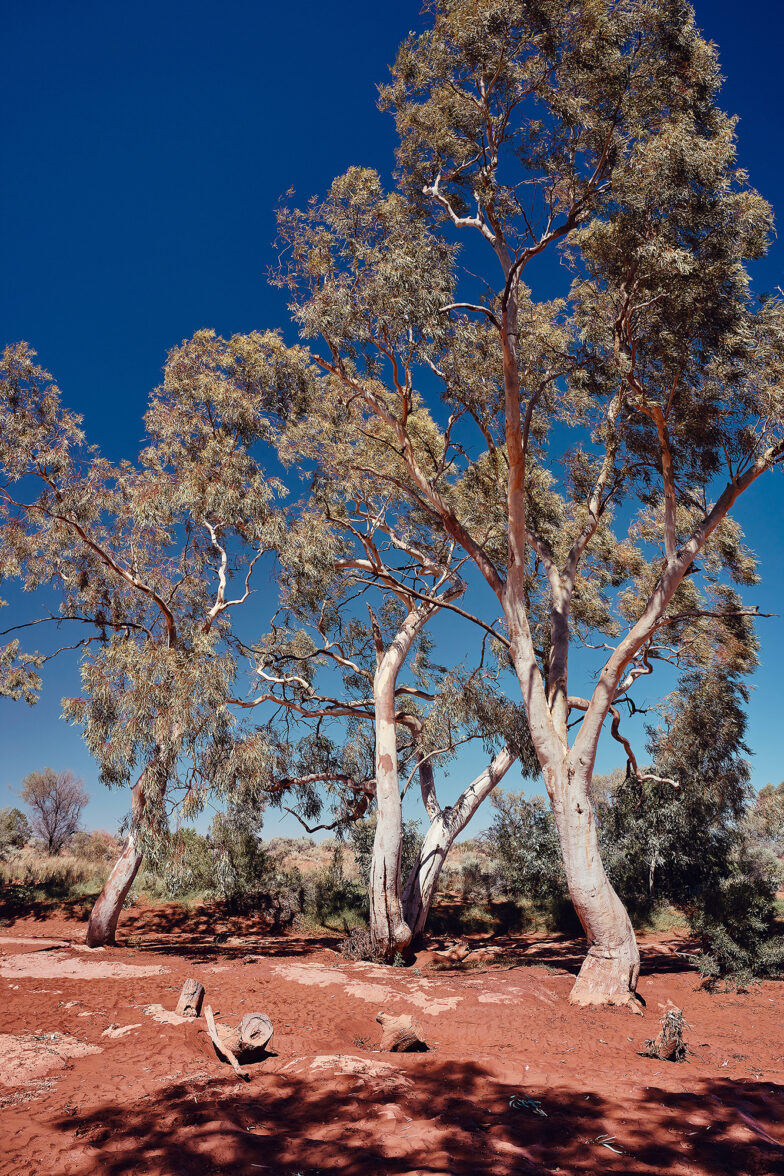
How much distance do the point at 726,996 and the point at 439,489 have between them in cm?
801

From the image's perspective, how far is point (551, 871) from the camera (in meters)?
14.3

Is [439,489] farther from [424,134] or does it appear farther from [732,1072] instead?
[732,1072]

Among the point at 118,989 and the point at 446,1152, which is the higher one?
the point at 446,1152

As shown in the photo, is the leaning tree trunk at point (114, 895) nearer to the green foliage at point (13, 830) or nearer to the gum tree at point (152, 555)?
the gum tree at point (152, 555)

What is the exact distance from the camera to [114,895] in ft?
32.2

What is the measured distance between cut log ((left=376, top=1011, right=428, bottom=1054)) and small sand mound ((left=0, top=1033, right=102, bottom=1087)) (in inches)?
81.3

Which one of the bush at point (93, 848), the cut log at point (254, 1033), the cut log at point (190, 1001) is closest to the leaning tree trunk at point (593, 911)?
the cut log at point (254, 1033)

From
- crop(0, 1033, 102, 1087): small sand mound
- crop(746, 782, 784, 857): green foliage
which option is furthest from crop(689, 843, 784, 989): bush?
crop(746, 782, 784, 857): green foliage

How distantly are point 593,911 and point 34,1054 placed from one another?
543 cm

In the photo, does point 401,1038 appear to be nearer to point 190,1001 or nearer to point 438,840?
point 190,1001

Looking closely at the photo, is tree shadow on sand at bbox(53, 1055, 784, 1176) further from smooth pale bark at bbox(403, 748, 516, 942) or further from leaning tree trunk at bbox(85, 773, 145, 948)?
smooth pale bark at bbox(403, 748, 516, 942)

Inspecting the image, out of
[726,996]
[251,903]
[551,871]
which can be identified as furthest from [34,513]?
[551,871]

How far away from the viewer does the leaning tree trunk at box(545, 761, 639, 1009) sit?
22.7 ft

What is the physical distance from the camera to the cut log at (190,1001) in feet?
18.1
